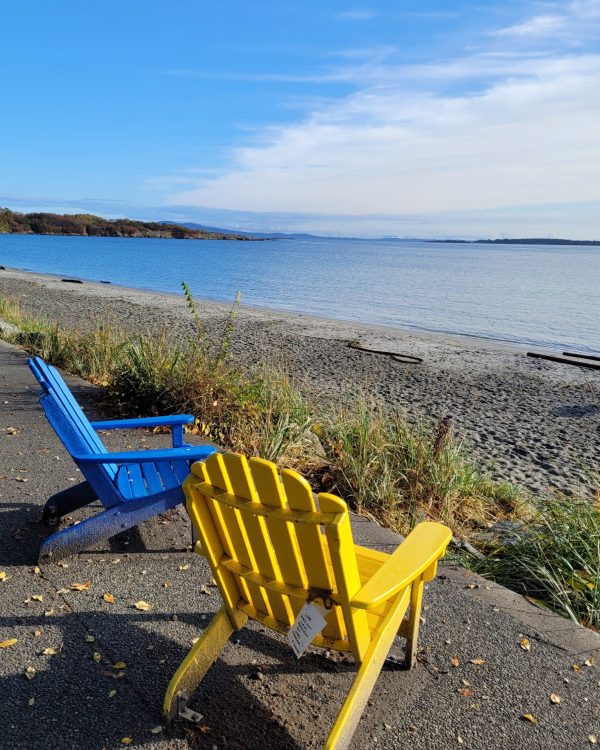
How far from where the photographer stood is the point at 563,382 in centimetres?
1477

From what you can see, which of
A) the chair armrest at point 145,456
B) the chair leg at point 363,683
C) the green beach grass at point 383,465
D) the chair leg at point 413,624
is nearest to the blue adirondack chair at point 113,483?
the chair armrest at point 145,456

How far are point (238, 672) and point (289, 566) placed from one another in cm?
87

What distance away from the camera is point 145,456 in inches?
149

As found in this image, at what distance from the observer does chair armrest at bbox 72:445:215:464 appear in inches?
145

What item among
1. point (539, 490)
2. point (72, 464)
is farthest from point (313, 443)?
point (539, 490)

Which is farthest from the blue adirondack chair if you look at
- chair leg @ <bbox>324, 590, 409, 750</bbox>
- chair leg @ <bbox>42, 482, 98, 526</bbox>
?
chair leg @ <bbox>324, 590, 409, 750</bbox>

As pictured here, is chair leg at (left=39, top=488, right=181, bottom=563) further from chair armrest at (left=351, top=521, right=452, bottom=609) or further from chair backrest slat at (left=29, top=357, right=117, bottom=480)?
chair armrest at (left=351, top=521, right=452, bottom=609)

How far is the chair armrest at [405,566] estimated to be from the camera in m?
2.30

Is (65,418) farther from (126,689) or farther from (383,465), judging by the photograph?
(383,465)

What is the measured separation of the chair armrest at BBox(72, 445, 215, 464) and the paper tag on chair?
1401mm

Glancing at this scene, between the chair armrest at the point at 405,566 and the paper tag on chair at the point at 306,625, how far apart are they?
0.62 ft

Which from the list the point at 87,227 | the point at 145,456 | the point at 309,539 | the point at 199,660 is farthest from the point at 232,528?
the point at 87,227

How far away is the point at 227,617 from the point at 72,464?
3.09 m

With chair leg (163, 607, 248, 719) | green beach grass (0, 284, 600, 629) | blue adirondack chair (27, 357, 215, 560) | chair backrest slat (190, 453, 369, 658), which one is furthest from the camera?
green beach grass (0, 284, 600, 629)
